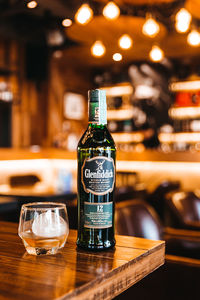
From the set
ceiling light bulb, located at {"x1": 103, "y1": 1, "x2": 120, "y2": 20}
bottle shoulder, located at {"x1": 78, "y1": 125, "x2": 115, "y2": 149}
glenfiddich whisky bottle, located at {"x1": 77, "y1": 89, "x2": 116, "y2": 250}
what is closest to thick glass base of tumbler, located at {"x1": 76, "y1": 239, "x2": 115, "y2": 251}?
glenfiddich whisky bottle, located at {"x1": 77, "y1": 89, "x2": 116, "y2": 250}

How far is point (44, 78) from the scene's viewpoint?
7.20 m

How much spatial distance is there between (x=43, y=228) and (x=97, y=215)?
0.15m

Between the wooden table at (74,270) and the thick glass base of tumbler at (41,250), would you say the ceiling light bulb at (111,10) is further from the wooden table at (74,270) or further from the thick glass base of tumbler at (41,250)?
→ the thick glass base of tumbler at (41,250)

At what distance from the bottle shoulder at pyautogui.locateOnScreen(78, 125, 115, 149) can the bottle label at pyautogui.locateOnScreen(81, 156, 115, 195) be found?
42 mm

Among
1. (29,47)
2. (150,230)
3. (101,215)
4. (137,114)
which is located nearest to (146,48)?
(137,114)

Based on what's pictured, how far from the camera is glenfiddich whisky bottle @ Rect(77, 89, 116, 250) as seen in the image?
984 millimetres

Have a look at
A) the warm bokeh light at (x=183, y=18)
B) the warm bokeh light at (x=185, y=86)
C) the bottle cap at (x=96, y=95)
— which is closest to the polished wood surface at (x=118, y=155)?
the warm bokeh light at (x=183, y=18)

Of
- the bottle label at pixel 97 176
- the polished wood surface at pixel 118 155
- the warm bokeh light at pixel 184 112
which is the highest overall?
the warm bokeh light at pixel 184 112

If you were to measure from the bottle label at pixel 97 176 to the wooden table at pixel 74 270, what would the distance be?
15 centimetres

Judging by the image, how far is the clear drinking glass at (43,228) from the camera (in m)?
0.90

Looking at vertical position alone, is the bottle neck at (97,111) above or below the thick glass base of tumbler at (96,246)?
above

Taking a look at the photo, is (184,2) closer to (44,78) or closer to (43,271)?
(44,78)

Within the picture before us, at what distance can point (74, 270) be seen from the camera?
81 cm

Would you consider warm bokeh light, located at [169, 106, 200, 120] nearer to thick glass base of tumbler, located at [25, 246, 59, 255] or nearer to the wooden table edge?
the wooden table edge
